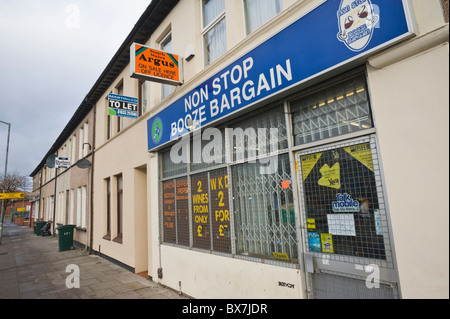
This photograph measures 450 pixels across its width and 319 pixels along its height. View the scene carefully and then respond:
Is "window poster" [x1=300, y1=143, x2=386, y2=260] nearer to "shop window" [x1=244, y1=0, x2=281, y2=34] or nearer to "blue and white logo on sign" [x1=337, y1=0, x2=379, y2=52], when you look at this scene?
"blue and white logo on sign" [x1=337, y1=0, x2=379, y2=52]

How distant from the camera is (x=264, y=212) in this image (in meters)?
4.09

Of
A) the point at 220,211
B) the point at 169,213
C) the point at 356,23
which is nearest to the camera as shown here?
the point at 356,23

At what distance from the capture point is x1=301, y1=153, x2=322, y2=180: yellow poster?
3.47 m

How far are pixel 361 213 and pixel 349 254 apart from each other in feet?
1.59

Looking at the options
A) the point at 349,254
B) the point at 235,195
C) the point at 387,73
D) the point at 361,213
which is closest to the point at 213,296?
the point at 235,195

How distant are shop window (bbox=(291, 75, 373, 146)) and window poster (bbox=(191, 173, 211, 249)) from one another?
89.1 inches

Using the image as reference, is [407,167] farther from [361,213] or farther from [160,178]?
[160,178]

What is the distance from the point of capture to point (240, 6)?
486 cm

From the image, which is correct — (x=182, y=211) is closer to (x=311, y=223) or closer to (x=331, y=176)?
(x=311, y=223)

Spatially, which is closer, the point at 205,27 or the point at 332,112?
the point at 332,112

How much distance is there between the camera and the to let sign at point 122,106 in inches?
297

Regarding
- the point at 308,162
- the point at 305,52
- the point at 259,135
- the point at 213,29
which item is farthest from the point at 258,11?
the point at 308,162

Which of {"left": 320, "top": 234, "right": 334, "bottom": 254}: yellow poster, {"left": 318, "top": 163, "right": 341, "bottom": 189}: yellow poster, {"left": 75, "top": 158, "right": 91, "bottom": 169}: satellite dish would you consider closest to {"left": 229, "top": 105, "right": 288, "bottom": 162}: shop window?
{"left": 318, "top": 163, "right": 341, "bottom": 189}: yellow poster

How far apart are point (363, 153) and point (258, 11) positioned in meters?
3.03
